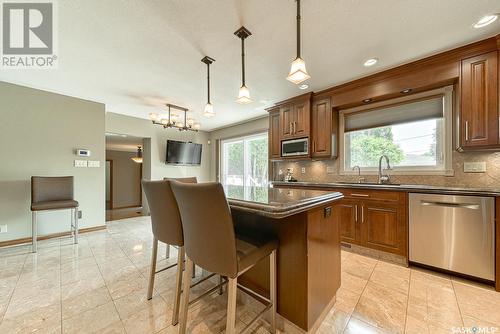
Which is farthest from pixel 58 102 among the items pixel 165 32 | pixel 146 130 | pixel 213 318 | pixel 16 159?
pixel 213 318

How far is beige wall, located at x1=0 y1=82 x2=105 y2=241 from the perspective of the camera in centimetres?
294

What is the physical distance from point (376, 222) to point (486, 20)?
7.26 feet

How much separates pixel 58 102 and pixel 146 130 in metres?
1.74

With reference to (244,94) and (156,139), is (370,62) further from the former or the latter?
(156,139)

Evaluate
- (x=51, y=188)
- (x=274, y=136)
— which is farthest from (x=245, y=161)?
(x=51, y=188)

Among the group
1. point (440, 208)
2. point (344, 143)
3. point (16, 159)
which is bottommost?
point (440, 208)

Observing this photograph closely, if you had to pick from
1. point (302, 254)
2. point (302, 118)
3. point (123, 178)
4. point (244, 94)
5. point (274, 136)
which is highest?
point (302, 118)

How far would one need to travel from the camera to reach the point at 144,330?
1352mm

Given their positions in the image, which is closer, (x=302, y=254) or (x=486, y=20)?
(x=302, y=254)

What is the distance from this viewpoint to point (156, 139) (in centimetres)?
516

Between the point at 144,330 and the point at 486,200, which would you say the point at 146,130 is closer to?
the point at 144,330

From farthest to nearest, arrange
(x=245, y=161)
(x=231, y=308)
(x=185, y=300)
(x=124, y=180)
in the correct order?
(x=124, y=180), (x=245, y=161), (x=185, y=300), (x=231, y=308)

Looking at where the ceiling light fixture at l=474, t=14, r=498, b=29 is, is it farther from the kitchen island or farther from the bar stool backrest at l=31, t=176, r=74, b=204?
the bar stool backrest at l=31, t=176, r=74, b=204

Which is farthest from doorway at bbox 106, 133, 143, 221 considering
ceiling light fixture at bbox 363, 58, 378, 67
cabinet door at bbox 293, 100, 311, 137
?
ceiling light fixture at bbox 363, 58, 378, 67
